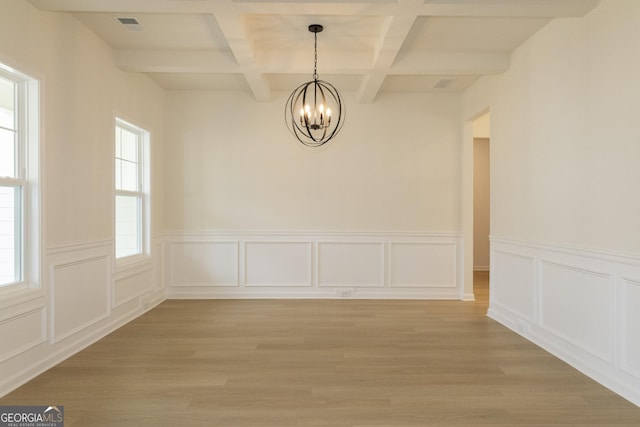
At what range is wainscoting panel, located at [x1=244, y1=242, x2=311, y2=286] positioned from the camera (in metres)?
5.68

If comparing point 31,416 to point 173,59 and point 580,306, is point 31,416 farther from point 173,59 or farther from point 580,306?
point 580,306

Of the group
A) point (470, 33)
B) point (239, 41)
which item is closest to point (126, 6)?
point (239, 41)

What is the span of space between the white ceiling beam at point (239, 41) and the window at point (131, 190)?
150 cm

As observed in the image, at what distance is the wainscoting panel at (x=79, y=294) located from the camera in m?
3.28

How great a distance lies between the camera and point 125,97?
4504 millimetres

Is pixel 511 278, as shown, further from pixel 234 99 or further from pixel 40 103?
pixel 40 103

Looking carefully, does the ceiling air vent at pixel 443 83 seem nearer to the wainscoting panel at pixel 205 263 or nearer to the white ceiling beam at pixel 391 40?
the white ceiling beam at pixel 391 40

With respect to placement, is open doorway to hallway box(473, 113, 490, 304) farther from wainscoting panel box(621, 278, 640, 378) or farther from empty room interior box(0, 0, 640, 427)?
wainscoting panel box(621, 278, 640, 378)

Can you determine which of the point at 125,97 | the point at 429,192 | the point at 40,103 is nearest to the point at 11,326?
the point at 40,103

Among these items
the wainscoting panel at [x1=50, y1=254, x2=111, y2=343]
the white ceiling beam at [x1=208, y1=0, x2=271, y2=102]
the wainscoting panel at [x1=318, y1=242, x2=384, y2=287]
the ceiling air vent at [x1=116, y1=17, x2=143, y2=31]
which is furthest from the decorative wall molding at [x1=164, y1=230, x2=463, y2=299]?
the ceiling air vent at [x1=116, y1=17, x2=143, y2=31]

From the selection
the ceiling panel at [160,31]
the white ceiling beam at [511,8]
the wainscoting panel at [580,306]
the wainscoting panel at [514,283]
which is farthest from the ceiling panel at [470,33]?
the wainscoting panel at [514,283]

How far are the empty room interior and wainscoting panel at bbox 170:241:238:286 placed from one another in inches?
1.1

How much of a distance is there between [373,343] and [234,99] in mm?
3772

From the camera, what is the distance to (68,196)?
3434 millimetres
